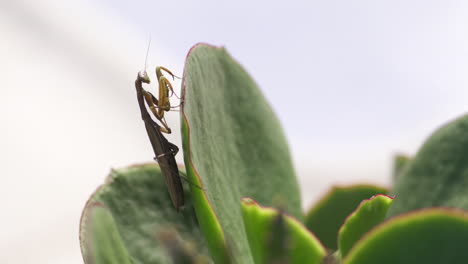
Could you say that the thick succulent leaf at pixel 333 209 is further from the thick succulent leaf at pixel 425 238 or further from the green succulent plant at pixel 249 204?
the thick succulent leaf at pixel 425 238

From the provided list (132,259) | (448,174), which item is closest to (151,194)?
(132,259)

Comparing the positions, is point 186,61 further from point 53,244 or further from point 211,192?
point 53,244

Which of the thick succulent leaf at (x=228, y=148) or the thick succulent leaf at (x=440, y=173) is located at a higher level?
the thick succulent leaf at (x=228, y=148)

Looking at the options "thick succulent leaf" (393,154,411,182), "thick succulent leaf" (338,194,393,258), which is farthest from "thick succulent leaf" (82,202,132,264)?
"thick succulent leaf" (393,154,411,182)

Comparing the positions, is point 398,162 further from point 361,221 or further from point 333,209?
point 361,221

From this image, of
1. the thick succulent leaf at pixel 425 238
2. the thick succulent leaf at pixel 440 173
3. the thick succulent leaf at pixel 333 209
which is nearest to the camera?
the thick succulent leaf at pixel 425 238

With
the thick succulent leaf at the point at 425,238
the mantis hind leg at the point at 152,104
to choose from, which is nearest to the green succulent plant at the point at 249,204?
the thick succulent leaf at the point at 425,238

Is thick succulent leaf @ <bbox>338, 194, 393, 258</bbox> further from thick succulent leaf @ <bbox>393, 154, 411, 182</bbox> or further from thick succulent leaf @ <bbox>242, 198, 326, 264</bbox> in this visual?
thick succulent leaf @ <bbox>393, 154, 411, 182</bbox>

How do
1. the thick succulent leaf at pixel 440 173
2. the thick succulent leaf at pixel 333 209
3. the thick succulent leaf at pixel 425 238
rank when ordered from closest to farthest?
the thick succulent leaf at pixel 425 238 → the thick succulent leaf at pixel 440 173 → the thick succulent leaf at pixel 333 209
